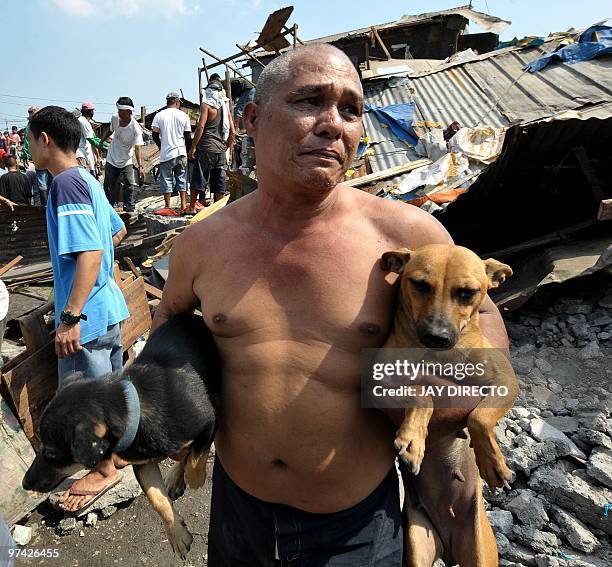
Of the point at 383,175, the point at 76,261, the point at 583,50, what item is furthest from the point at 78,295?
the point at 583,50

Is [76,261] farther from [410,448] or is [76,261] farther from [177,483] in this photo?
[410,448]

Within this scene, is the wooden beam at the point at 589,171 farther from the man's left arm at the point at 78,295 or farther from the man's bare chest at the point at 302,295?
the man's left arm at the point at 78,295

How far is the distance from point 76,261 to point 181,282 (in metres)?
1.56

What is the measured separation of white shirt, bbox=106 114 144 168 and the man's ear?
8284 millimetres

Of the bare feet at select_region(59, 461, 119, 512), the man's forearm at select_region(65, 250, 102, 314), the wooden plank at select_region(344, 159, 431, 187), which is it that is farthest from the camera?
the wooden plank at select_region(344, 159, 431, 187)

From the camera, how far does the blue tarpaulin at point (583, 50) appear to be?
10641mm

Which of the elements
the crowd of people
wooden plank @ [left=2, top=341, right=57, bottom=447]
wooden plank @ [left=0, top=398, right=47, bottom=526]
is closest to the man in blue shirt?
wooden plank @ [left=2, top=341, right=57, bottom=447]

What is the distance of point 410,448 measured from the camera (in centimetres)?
177

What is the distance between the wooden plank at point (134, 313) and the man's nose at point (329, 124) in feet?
11.1

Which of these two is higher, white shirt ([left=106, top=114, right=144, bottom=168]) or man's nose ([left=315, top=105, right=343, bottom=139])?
man's nose ([left=315, top=105, right=343, bottom=139])

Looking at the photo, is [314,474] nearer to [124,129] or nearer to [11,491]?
[11,491]

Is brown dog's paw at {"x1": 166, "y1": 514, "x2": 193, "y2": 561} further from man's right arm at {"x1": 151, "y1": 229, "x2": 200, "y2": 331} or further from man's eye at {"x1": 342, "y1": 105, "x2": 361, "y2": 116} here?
man's eye at {"x1": 342, "y1": 105, "x2": 361, "y2": 116}

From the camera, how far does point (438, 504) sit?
7.29 feet

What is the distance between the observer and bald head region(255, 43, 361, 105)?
5.66 ft
